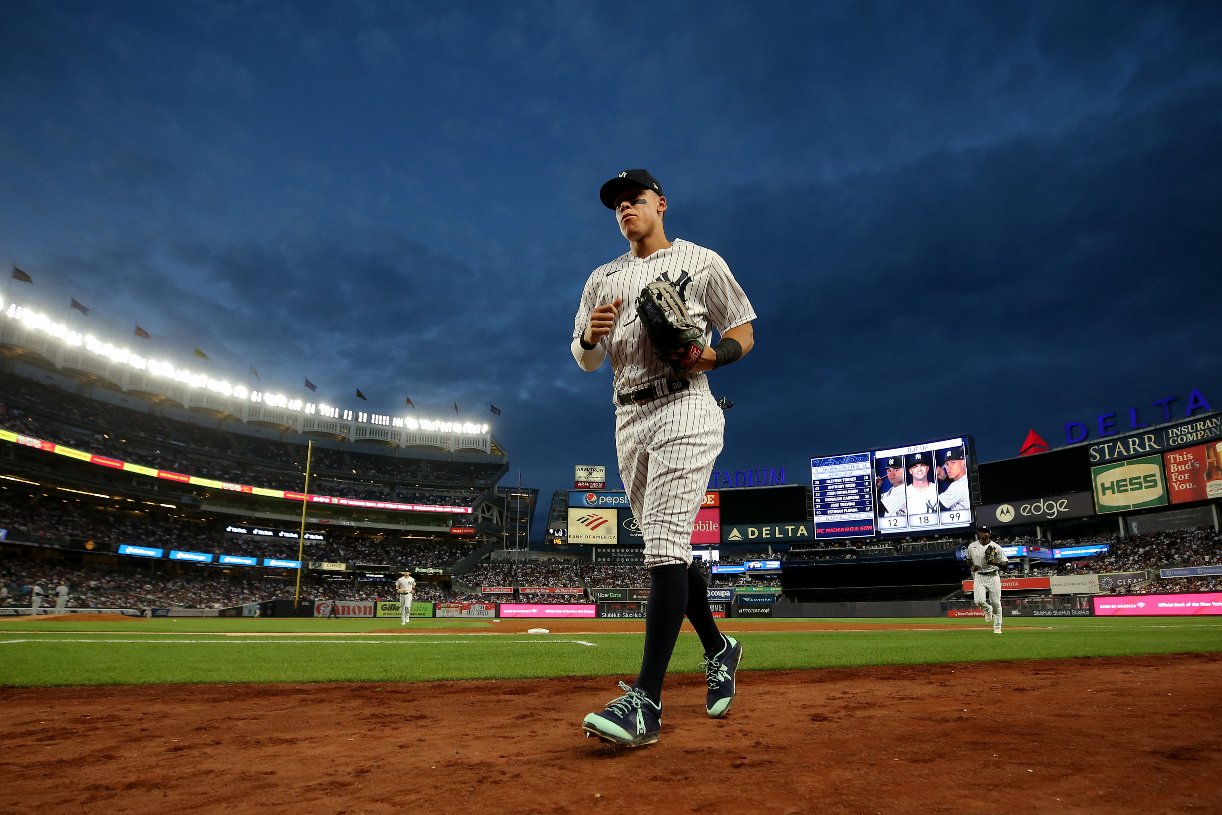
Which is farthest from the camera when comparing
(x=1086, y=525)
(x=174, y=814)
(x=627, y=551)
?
(x=627, y=551)

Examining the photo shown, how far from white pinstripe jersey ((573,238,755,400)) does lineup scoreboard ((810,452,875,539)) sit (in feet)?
123

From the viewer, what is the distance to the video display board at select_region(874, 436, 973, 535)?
34.7 meters

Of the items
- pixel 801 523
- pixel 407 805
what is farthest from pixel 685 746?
pixel 801 523

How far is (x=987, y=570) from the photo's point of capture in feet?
39.6

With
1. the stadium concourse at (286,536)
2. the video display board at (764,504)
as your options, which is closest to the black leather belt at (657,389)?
the stadium concourse at (286,536)

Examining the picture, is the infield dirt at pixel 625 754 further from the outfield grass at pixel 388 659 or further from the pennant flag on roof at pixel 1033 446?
the pennant flag on roof at pixel 1033 446

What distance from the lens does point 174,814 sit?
1.74 meters

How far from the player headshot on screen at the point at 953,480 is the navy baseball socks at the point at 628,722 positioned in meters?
36.6

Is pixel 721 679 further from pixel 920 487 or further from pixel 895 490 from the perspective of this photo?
pixel 895 490

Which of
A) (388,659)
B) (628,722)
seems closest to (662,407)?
(628,722)

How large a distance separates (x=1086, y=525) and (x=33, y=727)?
52078 mm

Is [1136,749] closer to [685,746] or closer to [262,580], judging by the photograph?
[685,746]

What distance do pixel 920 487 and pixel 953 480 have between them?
1.83m

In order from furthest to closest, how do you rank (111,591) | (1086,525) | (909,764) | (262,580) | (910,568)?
(262,580) → (1086,525) → (910,568) → (111,591) → (909,764)
